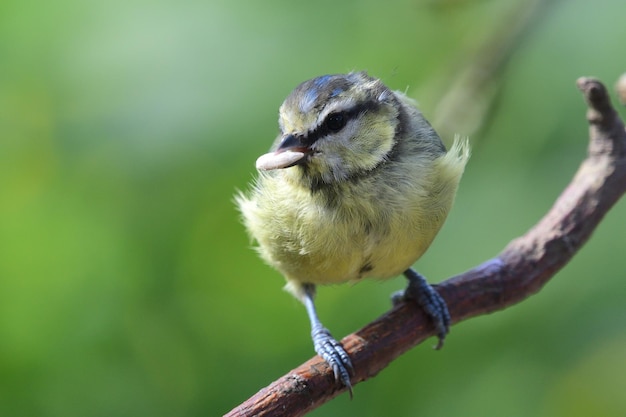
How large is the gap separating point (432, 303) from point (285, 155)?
442 mm

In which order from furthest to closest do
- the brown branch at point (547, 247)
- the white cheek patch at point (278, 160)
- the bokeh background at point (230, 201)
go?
the bokeh background at point (230, 201), the brown branch at point (547, 247), the white cheek patch at point (278, 160)

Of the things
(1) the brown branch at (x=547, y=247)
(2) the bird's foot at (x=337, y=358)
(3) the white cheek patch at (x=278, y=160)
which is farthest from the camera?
(1) the brown branch at (x=547, y=247)

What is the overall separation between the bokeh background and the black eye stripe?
296 mm

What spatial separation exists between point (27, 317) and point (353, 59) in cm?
90

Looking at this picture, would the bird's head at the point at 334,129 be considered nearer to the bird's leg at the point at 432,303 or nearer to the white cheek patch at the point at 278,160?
the white cheek patch at the point at 278,160

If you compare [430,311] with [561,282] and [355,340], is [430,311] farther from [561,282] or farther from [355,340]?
[561,282]

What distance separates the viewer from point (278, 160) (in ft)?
4.27

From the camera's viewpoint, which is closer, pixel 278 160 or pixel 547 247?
pixel 278 160

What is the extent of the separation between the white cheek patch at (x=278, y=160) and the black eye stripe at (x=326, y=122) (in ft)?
0.10

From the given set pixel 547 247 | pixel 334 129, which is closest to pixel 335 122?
pixel 334 129

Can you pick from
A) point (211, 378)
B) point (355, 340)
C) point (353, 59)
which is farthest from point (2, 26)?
point (355, 340)

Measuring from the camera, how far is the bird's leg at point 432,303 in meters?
1.54

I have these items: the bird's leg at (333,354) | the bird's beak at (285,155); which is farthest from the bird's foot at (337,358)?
the bird's beak at (285,155)

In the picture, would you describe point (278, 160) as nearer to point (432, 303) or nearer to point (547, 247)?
point (432, 303)
